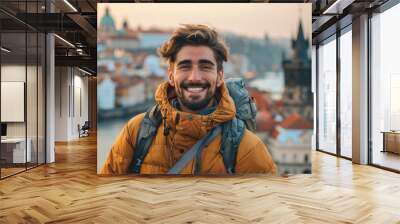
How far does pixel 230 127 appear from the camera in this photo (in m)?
6.75

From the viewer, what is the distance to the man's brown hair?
22.3 ft

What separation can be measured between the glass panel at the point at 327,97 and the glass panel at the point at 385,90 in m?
2.18

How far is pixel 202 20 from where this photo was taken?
22.6ft

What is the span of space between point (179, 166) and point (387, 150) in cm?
428

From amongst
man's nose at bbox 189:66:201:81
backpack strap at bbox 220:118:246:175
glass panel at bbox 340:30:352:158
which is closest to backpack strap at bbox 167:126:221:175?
backpack strap at bbox 220:118:246:175

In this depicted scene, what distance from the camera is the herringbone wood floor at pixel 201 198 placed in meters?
4.24

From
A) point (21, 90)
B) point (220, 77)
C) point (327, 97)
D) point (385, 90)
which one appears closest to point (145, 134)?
point (220, 77)

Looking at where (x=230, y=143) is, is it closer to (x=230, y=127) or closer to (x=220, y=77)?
(x=230, y=127)

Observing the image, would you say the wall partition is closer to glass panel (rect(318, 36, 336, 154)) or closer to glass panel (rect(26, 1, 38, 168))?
glass panel (rect(26, 1, 38, 168))

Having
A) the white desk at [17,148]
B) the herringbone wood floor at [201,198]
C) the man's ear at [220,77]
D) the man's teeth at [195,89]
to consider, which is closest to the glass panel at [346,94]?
the herringbone wood floor at [201,198]

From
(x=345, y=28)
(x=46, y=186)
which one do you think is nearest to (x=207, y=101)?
(x=46, y=186)

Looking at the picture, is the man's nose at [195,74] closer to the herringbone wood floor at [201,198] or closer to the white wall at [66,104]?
the herringbone wood floor at [201,198]

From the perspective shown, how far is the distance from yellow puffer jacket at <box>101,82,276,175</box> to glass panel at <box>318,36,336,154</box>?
15.1 feet

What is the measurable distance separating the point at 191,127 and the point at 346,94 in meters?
4.93
